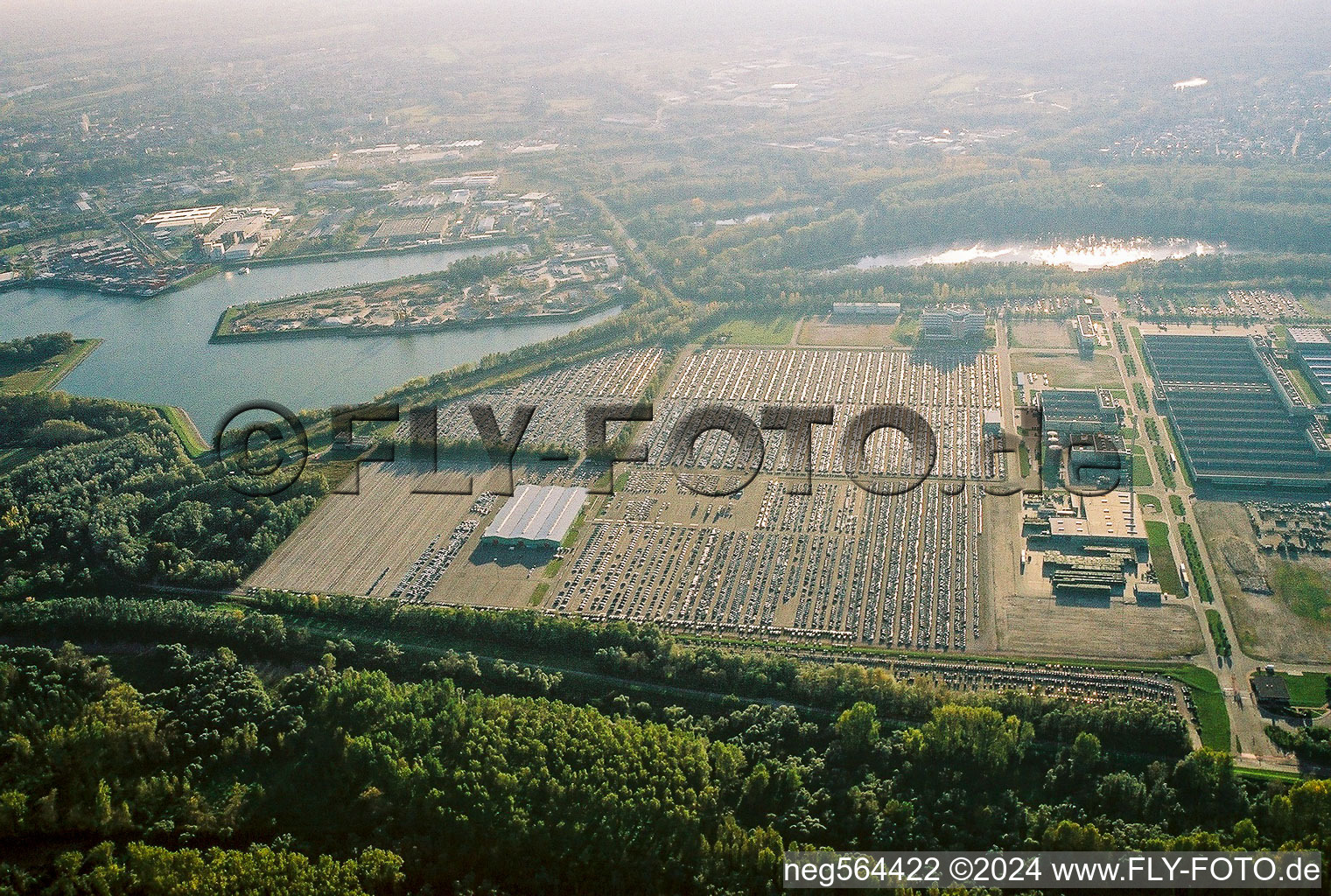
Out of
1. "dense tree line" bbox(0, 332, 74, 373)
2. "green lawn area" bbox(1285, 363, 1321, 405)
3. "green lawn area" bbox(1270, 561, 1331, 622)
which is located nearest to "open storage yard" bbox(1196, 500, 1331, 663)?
"green lawn area" bbox(1270, 561, 1331, 622)

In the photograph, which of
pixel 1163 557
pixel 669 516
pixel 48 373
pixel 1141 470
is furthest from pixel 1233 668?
pixel 48 373

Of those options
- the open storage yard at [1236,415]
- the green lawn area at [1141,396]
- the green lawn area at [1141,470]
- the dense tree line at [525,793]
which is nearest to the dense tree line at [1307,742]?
the dense tree line at [525,793]

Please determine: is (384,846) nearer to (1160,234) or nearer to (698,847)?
(698,847)

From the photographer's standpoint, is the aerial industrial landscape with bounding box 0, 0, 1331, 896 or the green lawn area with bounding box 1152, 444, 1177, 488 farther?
the green lawn area with bounding box 1152, 444, 1177, 488

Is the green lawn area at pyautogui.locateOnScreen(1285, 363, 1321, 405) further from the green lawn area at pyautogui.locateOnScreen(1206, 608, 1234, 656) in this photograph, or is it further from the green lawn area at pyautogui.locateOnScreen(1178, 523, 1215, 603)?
the green lawn area at pyautogui.locateOnScreen(1206, 608, 1234, 656)

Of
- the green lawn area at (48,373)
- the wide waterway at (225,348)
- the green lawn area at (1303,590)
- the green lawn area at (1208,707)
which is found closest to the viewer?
the green lawn area at (1208,707)

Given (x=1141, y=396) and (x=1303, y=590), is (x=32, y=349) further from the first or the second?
(x=1303, y=590)

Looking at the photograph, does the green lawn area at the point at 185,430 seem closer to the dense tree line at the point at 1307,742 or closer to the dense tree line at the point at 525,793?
the dense tree line at the point at 525,793
